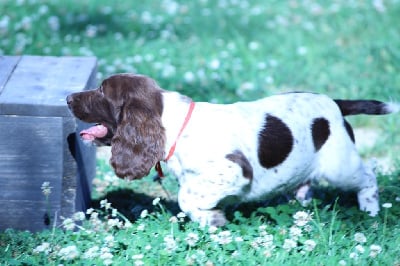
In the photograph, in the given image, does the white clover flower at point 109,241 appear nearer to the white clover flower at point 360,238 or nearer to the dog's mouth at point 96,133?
the dog's mouth at point 96,133

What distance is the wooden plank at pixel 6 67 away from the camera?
5.04 m

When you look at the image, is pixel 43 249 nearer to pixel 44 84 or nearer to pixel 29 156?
pixel 29 156

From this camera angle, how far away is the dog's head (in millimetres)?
4312

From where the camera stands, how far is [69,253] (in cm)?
409

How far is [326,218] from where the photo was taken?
4688mm

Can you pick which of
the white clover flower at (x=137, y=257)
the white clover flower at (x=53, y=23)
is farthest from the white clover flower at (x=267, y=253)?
the white clover flower at (x=53, y=23)

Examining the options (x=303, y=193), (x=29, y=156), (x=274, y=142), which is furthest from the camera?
(x=303, y=193)

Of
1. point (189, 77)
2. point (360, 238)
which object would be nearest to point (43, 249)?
point (360, 238)

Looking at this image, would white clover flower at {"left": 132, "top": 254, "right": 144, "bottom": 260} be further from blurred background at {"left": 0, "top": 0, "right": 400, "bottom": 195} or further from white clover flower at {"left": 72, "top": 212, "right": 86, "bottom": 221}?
blurred background at {"left": 0, "top": 0, "right": 400, "bottom": 195}

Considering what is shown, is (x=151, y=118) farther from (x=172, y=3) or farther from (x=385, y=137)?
(x=172, y=3)

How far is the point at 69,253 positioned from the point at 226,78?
388 cm

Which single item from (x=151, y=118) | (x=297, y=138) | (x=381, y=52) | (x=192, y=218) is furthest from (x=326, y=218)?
(x=381, y=52)

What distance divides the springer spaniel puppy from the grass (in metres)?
0.21

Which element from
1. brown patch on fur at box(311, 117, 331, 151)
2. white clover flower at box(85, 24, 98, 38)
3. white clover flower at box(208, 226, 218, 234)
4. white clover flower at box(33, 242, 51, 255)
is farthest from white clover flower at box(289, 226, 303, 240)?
white clover flower at box(85, 24, 98, 38)
